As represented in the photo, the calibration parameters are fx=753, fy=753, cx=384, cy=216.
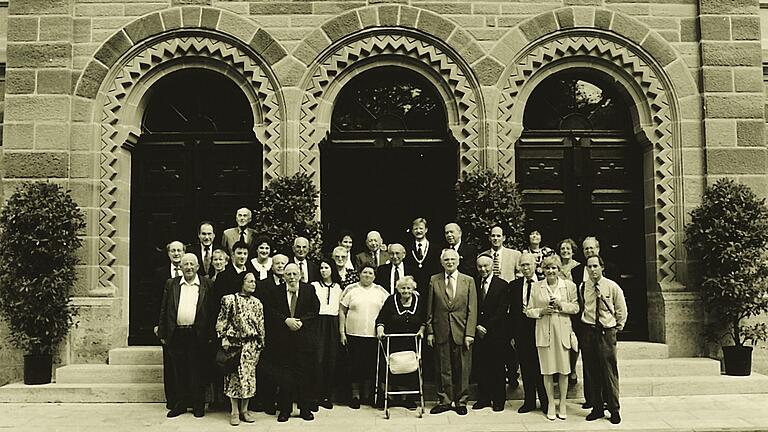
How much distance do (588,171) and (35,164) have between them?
7.92m

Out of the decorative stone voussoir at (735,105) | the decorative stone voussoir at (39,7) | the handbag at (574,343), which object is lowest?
the handbag at (574,343)

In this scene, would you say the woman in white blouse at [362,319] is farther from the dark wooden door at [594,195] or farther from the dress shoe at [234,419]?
the dark wooden door at [594,195]

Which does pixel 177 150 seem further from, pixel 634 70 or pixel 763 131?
pixel 763 131

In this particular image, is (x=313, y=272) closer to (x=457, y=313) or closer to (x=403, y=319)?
(x=403, y=319)

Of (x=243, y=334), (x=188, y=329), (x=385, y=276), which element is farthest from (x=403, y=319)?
(x=188, y=329)

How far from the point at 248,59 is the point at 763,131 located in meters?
7.41

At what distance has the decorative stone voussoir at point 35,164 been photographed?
10.4 m

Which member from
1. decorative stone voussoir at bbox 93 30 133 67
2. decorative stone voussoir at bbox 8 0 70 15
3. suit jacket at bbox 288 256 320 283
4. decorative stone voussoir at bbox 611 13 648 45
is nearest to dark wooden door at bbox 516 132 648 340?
decorative stone voussoir at bbox 611 13 648 45

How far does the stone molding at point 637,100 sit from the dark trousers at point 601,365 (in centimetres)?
307

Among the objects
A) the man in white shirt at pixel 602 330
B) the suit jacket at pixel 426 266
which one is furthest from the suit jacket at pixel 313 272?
the man in white shirt at pixel 602 330

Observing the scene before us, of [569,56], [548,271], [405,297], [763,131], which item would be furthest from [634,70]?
[405,297]

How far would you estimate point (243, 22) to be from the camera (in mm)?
10828

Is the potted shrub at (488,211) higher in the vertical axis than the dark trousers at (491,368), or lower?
higher

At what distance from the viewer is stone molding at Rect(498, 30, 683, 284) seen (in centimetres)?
1075
